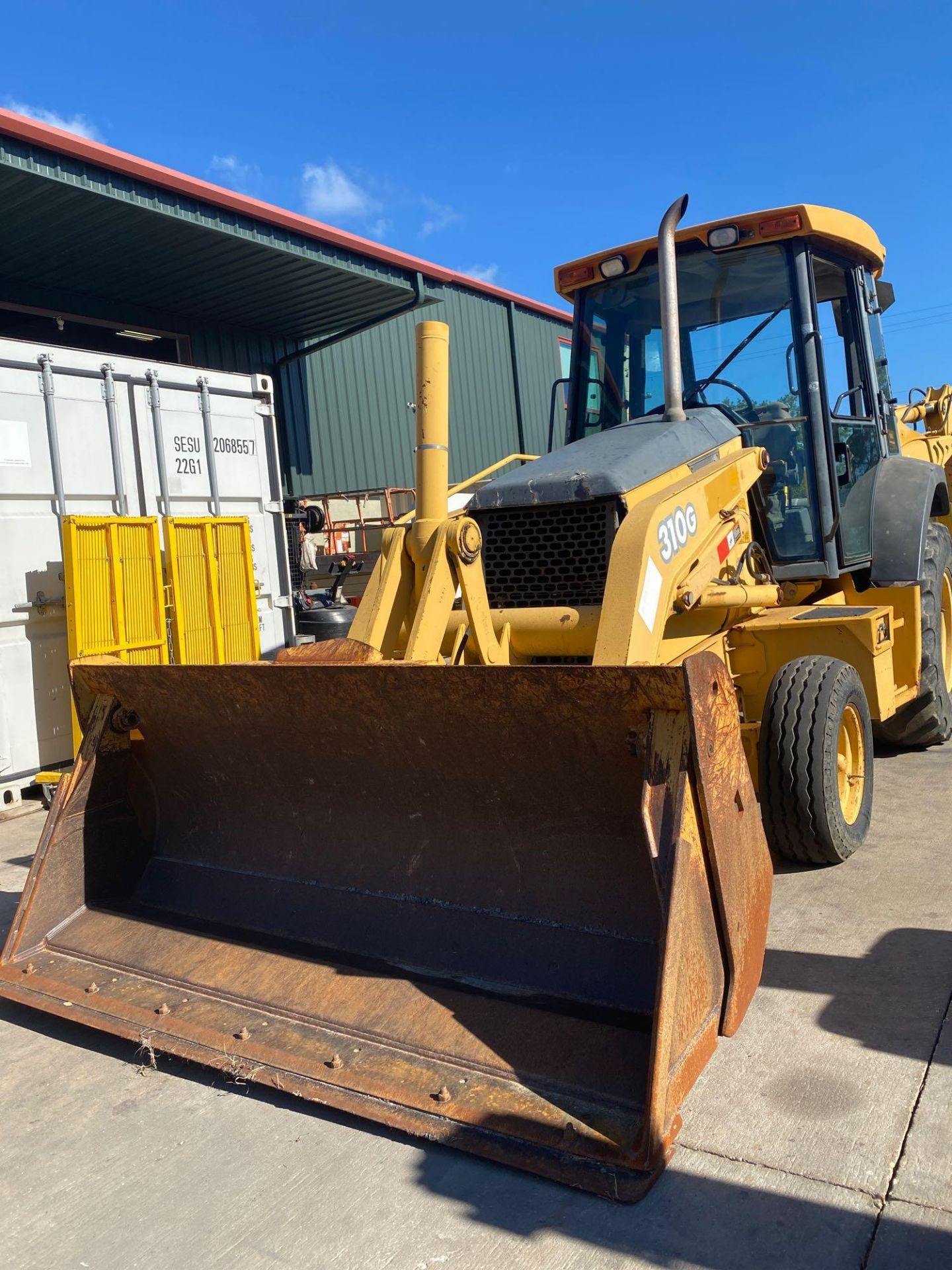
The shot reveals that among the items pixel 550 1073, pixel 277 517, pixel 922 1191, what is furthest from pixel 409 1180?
pixel 277 517

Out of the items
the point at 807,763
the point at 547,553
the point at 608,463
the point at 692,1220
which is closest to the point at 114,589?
the point at 547,553

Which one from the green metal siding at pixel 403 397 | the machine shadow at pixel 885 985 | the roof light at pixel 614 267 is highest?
the green metal siding at pixel 403 397

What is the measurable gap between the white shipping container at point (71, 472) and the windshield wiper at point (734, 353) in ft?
13.7

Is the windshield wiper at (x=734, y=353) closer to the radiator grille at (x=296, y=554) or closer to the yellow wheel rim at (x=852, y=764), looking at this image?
the yellow wheel rim at (x=852, y=764)

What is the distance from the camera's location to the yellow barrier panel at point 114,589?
679 centimetres

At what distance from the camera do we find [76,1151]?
284cm

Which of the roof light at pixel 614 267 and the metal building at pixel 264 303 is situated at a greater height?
the metal building at pixel 264 303

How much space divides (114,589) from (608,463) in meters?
4.02

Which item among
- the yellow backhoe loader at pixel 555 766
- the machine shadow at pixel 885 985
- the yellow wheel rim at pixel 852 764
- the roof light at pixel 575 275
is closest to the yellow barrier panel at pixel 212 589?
the yellow backhoe loader at pixel 555 766

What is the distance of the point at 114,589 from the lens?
23.0 feet

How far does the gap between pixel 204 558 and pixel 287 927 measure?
4735 mm

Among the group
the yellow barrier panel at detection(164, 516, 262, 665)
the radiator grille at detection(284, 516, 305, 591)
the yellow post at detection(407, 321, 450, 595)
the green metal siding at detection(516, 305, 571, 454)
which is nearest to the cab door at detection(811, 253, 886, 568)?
the yellow post at detection(407, 321, 450, 595)

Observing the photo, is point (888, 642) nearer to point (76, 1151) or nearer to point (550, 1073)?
point (550, 1073)

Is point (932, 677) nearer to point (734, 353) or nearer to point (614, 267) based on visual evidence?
point (734, 353)
